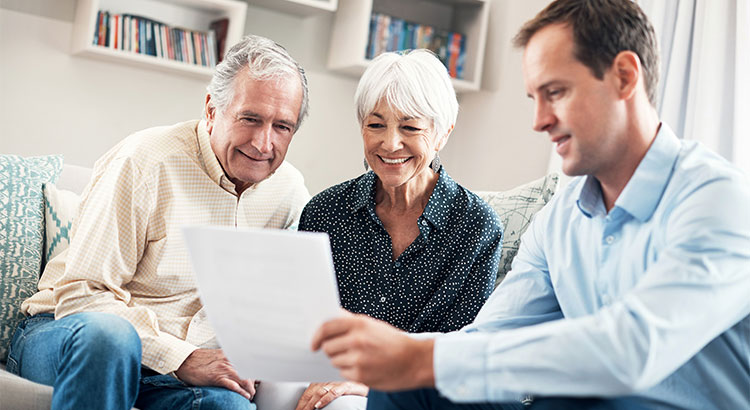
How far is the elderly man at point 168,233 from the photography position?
1623mm

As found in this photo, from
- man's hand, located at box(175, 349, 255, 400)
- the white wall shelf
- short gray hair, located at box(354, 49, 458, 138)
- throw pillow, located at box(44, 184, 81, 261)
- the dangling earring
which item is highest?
the white wall shelf

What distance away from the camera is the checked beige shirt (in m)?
1.66

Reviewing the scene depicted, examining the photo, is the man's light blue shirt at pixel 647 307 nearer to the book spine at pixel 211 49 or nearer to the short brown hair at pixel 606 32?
the short brown hair at pixel 606 32

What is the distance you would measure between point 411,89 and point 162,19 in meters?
1.48

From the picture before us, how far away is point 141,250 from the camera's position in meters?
1.72

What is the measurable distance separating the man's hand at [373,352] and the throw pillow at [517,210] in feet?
3.56

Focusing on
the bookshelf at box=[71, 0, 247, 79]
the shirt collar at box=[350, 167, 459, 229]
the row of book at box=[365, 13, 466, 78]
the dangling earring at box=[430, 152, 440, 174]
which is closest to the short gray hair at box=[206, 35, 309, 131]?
the shirt collar at box=[350, 167, 459, 229]

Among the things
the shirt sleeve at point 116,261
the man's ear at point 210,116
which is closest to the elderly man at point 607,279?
the shirt sleeve at point 116,261

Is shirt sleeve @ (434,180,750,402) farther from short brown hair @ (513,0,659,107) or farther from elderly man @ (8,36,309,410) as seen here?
elderly man @ (8,36,309,410)

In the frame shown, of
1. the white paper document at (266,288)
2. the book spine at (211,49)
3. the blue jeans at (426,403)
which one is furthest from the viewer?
the book spine at (211,49)

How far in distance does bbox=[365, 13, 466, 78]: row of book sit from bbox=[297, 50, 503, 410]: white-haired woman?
129 cm

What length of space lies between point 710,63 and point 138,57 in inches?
74.3

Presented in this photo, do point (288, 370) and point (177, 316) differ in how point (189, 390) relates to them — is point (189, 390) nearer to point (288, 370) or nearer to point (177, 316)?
point (177, 316)

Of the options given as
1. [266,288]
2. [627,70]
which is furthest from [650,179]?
[266,288]
